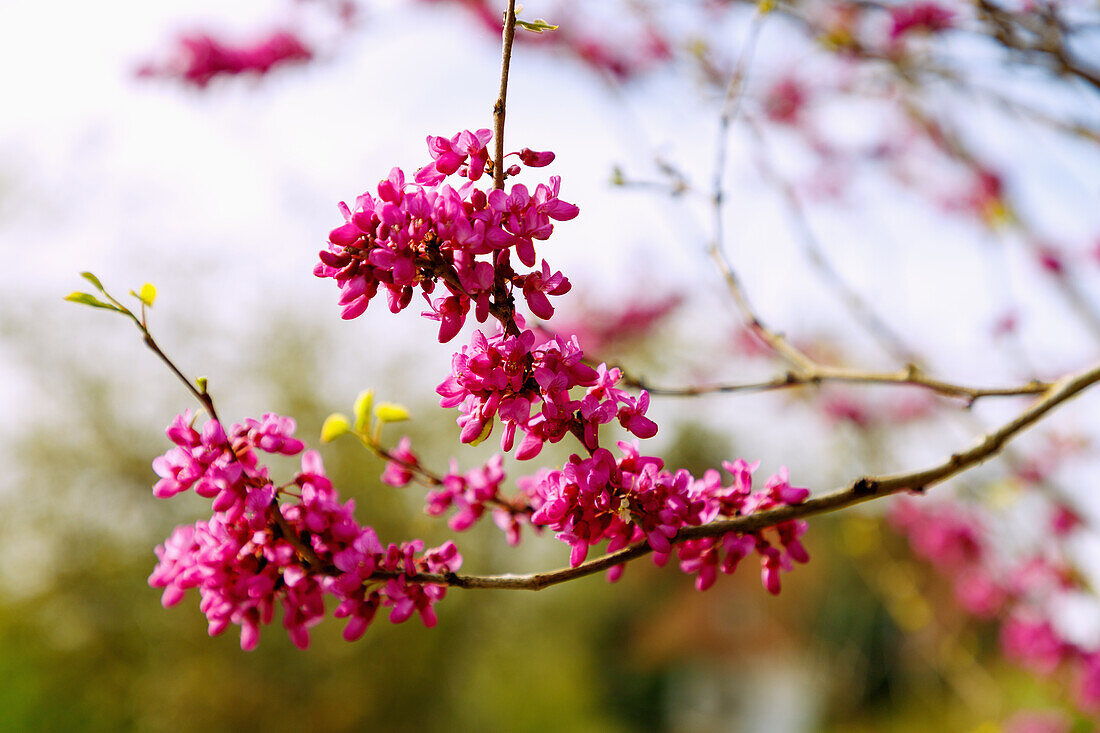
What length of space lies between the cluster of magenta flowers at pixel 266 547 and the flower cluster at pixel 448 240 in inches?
7.6

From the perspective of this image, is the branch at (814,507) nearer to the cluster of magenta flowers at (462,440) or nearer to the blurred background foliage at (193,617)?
the cluster of magenta flowers at (462,440)

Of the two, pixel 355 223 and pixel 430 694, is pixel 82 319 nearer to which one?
pixel 430 694

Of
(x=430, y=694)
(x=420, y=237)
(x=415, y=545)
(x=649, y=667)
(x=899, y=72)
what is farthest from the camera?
(x=649, y=667)

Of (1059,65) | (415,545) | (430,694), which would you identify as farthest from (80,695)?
(1059,65)

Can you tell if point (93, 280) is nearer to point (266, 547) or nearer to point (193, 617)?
point (266, 547)

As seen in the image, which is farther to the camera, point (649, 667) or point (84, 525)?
point (649, 667)

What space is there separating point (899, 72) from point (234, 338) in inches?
232

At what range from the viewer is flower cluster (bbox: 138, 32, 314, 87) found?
3.54 m

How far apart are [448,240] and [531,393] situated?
0.15 metres

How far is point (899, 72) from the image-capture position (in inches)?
81.3

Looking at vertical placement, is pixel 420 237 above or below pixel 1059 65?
above

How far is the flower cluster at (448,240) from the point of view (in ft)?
2.19

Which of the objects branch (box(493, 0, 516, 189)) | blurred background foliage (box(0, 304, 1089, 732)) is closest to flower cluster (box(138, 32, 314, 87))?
blurred background foliage (box(0, 304, 1089, 732))

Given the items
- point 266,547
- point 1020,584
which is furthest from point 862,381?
point 1020,584
